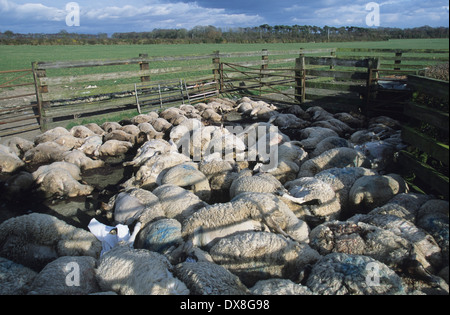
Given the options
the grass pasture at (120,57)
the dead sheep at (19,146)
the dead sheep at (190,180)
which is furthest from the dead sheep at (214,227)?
the dead sheep at (19,146)

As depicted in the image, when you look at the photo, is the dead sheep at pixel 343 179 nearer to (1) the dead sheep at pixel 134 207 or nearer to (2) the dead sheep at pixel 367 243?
(2) the dead sheep at pixel 367 243

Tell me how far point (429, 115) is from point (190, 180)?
3.59 metres

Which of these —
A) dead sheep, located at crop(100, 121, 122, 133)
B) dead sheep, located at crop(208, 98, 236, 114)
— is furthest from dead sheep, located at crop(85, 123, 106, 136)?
dead sheep, located at crop(208, 98, 236, 114)

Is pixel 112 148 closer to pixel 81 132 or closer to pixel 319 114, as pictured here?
pixel 81 132

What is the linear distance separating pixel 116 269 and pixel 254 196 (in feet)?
5.96

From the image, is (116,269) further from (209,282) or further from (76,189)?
(76,189)

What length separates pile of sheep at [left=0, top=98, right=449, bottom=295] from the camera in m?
3.03

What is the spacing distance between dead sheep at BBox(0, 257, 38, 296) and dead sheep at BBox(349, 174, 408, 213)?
4.18 meters

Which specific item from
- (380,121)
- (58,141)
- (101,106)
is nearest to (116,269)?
(58,141)

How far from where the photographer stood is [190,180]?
18.7ft

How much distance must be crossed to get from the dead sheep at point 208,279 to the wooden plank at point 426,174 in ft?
7.65

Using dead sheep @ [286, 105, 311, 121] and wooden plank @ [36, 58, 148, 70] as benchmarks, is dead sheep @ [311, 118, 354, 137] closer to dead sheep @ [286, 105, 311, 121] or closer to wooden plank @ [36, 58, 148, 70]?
dead sheep @ [286, 105, 311, 121]

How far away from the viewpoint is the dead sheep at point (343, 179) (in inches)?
197
